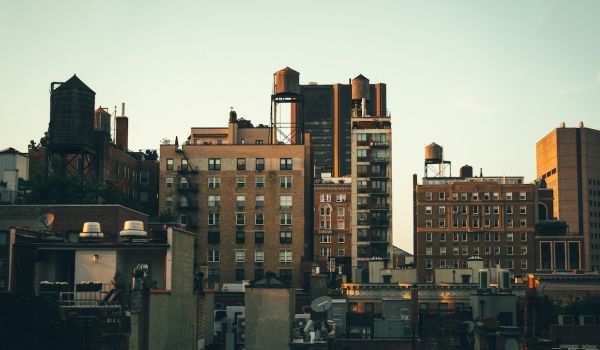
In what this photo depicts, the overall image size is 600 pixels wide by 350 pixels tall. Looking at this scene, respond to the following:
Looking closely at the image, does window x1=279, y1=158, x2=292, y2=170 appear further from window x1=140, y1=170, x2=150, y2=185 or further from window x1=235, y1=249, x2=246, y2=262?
window x1=140, y1=170, x2=150, y2=185

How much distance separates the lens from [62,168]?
125 meters

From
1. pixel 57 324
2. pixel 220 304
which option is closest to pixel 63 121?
pixel 220 304

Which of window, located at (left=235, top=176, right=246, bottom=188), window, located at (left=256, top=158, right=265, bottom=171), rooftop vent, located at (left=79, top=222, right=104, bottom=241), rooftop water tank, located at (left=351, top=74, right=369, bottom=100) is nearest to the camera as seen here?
rooftop vent, located at (left=79, top=222, right=104, bottom=241)

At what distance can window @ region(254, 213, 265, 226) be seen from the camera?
15038 cm

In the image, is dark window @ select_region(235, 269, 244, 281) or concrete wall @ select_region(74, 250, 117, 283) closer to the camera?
concrete wall @ select_region(74, 250, 117, 283)

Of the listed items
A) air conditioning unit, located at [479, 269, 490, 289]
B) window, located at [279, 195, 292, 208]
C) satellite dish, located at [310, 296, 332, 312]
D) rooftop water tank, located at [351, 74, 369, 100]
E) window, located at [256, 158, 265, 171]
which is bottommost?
satellite dish, located at [310, 296, 332, 312]

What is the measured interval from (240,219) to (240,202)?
2.69m

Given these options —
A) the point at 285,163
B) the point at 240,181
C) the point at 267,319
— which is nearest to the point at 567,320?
the point at 267,319

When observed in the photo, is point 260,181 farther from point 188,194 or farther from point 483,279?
point 483,279

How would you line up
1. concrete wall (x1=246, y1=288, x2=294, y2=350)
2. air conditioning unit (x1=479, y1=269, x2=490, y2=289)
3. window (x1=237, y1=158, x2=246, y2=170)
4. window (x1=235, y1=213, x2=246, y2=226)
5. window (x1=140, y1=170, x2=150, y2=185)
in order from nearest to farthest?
concrete wall (x1=246, y1=288, x2=294, y2=350) < air conditioning unit (x1=479, y1=269, x2=490, y2=289) < window (x1=235, y1=213, x2=246, y2=226) < window (x1=237, y1=158, x2=246, y2=170) < window (x1=140, y1=170, x2=150, y2=185)

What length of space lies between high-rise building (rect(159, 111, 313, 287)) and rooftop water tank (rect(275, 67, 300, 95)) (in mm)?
14590

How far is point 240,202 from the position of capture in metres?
152

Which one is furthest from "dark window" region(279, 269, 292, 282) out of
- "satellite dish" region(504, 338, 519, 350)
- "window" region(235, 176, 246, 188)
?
"satellite dish" region(504, 338, 519, 350)

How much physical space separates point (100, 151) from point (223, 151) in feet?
72.6
